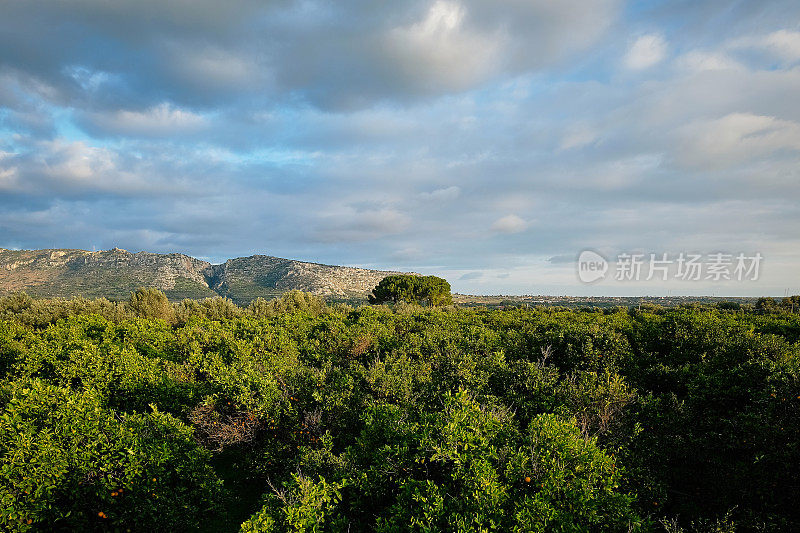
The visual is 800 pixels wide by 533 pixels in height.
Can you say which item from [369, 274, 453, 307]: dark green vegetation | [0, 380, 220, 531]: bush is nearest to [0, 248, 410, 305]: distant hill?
[369, 274, 453, 307]: dark green vegetation

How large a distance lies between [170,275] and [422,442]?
531ft

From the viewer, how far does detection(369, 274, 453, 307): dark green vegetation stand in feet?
226

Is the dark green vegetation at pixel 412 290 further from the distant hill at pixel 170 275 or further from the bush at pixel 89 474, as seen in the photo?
the distant hill at pixel 170 275

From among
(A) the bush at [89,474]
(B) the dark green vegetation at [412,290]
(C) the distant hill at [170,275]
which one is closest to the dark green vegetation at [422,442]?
(A) the bush at [89,474]

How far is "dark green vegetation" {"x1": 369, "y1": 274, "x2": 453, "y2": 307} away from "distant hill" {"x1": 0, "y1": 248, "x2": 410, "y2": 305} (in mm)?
58905

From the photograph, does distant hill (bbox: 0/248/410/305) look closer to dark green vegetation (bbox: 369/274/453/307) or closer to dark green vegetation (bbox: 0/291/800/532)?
dark green vegetation (bbox: 369/274/453/307)

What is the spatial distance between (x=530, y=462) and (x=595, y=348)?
37.0ft

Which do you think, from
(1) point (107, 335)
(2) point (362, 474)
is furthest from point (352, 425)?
(1) point (107, 335)

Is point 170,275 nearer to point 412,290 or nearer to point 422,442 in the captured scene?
point 412,290

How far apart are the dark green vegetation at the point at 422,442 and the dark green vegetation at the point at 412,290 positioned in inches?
1960

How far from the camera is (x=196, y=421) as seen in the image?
12.7 m

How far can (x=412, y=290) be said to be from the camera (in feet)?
227

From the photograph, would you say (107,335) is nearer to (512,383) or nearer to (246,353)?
(246,353)

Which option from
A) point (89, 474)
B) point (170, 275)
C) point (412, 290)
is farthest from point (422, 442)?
point (170, 275)
